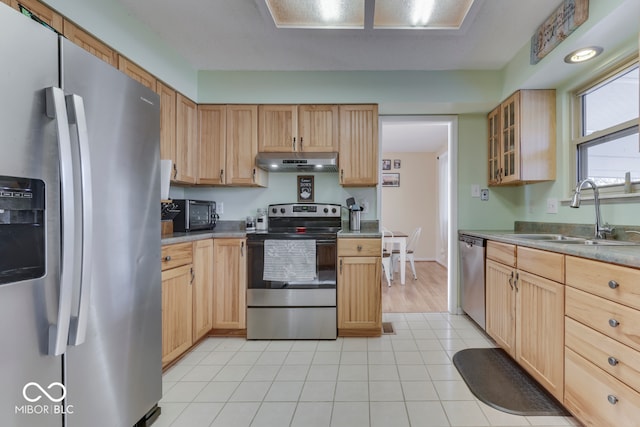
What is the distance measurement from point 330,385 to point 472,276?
5.47ft

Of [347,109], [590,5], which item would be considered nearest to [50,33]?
[347,109]

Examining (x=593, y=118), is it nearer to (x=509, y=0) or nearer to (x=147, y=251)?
(x=509, y=0)

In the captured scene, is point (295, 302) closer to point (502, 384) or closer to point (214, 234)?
point (214, 234)

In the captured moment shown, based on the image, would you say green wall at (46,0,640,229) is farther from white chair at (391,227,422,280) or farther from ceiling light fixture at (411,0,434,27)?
white chair at (391,227,422,280)

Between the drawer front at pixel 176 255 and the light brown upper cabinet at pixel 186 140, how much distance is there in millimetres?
702

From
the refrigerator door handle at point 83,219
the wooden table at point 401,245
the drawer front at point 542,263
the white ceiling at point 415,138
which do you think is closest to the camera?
the refrigerator door handle at point 83,219

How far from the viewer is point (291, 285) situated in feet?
8.14

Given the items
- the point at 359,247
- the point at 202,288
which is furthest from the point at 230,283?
the point at 359,247

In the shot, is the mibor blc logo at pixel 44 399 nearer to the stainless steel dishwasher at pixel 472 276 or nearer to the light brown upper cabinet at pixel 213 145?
the light brown upper cabinet at pixel 213 145

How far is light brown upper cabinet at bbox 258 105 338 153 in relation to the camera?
279cm

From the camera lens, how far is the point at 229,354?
7.45 feet

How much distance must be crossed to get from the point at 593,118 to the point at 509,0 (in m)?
1.13

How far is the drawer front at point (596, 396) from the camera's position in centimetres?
114

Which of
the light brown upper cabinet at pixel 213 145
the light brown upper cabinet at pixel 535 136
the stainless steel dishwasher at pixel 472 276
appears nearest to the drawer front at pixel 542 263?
the stainless steel dishwasher at pixel 472 276
